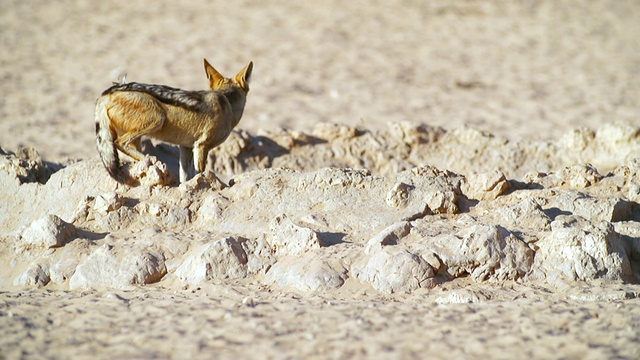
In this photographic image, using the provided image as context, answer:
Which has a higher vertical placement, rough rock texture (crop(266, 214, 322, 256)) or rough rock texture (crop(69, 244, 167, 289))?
rough rock texture (crop(266, 214, 322, 256))

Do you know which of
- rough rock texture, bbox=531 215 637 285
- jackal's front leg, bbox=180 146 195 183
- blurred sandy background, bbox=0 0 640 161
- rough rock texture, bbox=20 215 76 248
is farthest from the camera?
blurred sandy background, bbox=0 0 640 161

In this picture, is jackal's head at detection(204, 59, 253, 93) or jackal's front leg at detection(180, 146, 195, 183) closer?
jackal's front leg at detection(180, 146, 195, 183)

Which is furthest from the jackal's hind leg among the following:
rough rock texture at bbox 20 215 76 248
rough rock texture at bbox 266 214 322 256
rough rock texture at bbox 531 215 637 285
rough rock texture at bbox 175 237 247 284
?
rough rock texture at bbox 531 215 637 285

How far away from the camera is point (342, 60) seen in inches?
585

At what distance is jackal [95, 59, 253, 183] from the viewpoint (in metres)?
5.84

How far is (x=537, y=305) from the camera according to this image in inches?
168

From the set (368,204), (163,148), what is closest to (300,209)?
(368,204)

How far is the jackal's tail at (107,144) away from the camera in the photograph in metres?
5.70

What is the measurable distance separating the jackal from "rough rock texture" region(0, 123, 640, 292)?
288 mm

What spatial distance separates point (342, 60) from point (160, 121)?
30.5 ft

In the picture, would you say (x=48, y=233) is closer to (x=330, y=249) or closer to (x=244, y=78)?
(x=330, y=249)

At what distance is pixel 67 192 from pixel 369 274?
268 cm

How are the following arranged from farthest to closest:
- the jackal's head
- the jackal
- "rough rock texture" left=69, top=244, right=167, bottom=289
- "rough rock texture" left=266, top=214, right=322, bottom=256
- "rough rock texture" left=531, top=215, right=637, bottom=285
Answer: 1. the jackal's head
2. the jackal
3. "rough rock texture" left=266, top=214, right=322, bottom=256
4. "rough rock texture" left=69, top=244, right=167, bottom=289
5. "rough rock texture" left=531, top=215, right=637, bottom=285

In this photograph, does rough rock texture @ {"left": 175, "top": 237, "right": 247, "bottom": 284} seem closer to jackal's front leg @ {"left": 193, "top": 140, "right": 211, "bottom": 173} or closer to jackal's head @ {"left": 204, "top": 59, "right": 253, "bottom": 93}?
jackal's front leg @ {"left": 193, "top": 140, "right": 211, "bottom": 173}
